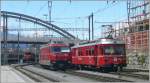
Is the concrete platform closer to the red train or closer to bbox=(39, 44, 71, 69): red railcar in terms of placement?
the red train

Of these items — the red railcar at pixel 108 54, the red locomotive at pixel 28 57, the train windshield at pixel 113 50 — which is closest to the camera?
the red railcar at pixel 108 54

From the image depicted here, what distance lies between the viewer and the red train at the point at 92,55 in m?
33.9

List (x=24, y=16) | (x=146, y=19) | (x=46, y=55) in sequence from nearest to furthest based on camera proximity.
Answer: (x=46, y=55) < (x=146, y=19) < (x=24, y=16)

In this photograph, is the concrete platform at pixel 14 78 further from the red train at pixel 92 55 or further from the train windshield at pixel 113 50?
the train windshield at pixel 113 50

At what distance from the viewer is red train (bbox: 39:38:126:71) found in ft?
111

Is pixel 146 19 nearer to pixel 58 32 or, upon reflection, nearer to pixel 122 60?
pixel 122 60

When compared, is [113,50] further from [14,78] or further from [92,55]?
[14,78]

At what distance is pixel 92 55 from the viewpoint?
36.0 metres

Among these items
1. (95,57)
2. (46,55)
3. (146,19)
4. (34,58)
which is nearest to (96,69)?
(95,57)

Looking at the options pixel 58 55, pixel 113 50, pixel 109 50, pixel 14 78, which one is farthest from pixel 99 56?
pixel 14 78

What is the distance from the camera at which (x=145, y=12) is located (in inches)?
2344

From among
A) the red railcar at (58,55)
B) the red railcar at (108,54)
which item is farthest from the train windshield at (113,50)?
the red railcar at (58,55)

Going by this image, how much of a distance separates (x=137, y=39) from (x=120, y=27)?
12528 millimetres

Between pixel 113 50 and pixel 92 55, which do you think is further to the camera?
pixel 92 55
